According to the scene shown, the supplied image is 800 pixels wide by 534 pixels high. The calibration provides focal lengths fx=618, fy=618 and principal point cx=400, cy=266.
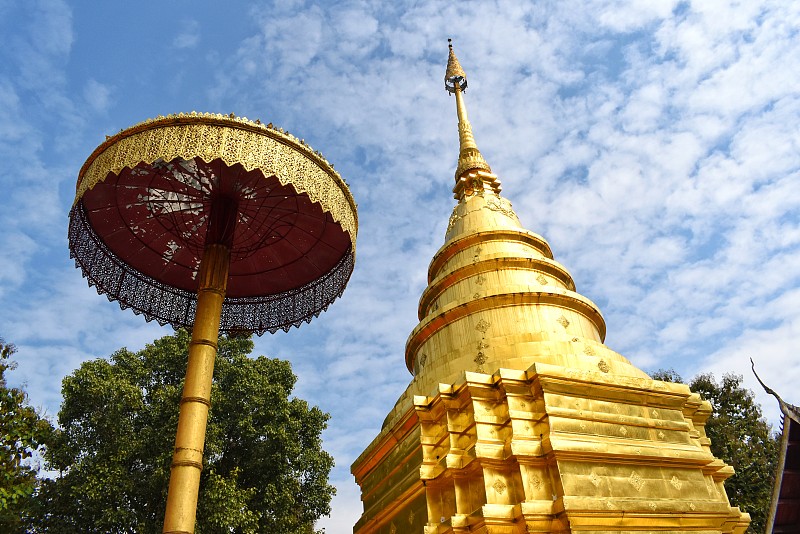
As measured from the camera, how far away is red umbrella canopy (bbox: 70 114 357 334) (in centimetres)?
772

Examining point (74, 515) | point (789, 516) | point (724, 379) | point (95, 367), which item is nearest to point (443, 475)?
point (789, 516)

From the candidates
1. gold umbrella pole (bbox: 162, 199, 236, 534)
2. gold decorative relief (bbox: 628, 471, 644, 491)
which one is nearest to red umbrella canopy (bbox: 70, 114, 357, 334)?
gold umbrella pole (bbox: 162, 199, 236, 534)


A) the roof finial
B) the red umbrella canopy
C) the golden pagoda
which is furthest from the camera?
the roof finial

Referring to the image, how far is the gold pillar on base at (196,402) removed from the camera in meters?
6.75

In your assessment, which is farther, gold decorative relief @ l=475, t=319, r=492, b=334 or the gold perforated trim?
gold decorative relief @ l=475, t=319, r=492, b=334

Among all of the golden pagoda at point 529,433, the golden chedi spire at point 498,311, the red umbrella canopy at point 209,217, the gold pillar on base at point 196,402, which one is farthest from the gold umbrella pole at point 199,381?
the golden chedi spire at point 498,311

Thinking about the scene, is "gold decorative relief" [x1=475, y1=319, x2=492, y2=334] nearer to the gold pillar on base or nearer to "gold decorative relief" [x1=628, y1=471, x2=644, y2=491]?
"gold decorative relief" [x1=628, y1=471, x2=644, y2=491]

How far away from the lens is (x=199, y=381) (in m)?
7.55

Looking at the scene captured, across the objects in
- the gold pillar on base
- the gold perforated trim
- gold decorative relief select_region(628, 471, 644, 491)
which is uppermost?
the gold perforated trim

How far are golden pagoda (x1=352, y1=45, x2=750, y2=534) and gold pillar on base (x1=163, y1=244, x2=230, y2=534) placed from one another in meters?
2.34

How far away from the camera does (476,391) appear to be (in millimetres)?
7047

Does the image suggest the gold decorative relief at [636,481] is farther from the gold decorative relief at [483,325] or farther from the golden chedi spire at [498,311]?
the gold decorative relief at [483,325]

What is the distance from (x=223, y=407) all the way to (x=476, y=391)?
1036 centimetres

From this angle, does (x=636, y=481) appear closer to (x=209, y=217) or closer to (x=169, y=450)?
(x=209, y=217)
